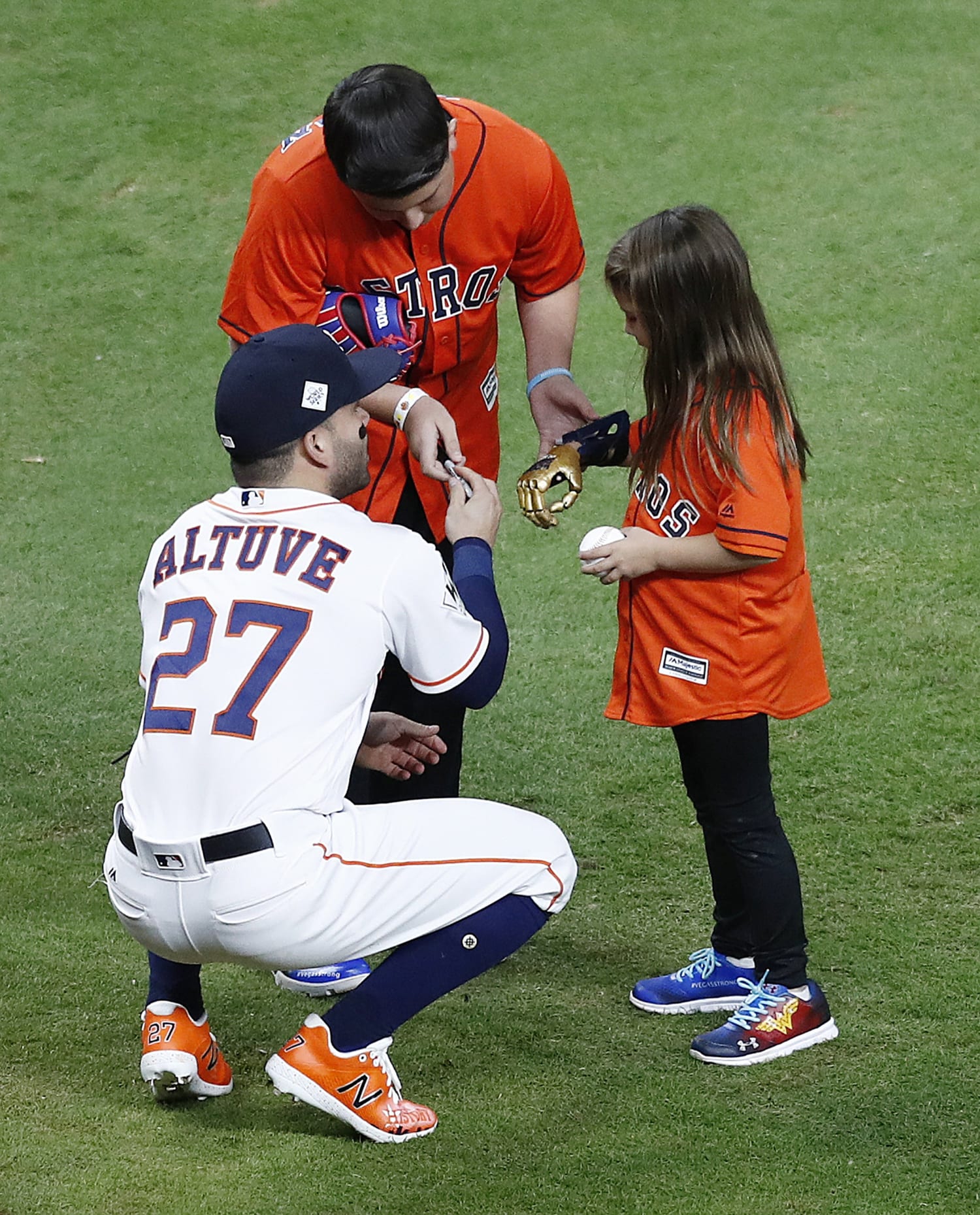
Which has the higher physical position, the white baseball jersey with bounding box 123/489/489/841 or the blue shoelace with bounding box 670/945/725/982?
the white baseball jersey with bounding box 123/489/489/841

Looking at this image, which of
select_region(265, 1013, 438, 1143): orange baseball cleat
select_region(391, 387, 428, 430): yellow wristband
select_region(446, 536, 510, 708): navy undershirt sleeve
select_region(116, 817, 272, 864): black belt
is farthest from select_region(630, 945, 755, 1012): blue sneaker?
select_region(391, 387, 428, 430): yellow wristband

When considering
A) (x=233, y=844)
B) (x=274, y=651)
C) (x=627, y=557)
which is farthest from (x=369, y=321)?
(x=233, y=844)

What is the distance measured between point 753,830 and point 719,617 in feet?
1.27

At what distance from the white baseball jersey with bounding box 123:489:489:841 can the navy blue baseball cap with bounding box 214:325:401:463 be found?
9 centimetres

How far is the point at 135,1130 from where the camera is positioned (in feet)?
7.83

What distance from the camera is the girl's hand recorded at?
2.61 m

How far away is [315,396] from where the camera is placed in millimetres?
2371

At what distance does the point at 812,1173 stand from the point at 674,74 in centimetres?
664

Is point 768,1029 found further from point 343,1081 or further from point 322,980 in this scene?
point 322,980

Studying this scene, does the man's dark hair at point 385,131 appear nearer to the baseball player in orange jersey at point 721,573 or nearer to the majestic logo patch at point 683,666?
the baseball player in orange jersey at point 721,573

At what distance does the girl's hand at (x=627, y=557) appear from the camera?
2.61m

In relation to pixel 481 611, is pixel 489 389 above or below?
above

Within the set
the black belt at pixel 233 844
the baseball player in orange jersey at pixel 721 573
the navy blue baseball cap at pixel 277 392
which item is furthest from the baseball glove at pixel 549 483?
the black belt at pixel 233 844

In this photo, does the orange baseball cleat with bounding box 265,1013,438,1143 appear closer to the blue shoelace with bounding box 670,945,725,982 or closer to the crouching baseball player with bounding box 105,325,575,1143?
the crouching baseball player with bounding box 105,325,575,1143
